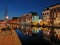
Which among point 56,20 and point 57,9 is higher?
point 57,9

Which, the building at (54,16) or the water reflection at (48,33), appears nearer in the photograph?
the water reflection at (48,33)

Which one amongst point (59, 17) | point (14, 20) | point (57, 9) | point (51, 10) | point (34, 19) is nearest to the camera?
point (59, 17)

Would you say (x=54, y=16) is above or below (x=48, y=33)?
above

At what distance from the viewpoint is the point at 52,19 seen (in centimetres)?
9444

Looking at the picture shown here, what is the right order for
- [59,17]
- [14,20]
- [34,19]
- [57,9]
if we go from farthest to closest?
[14,20], [34,19], [57,9], [59,17]

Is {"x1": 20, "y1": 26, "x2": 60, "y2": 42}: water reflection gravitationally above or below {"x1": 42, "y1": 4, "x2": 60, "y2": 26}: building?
below

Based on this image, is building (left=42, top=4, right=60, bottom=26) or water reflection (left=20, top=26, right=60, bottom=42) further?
building (left=42, top=4, right=60, bottom=26)

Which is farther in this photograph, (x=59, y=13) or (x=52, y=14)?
(x=52, y=14)

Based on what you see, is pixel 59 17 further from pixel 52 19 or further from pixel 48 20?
pixel 48 20

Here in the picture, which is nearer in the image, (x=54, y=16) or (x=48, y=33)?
(x=48, y=33)

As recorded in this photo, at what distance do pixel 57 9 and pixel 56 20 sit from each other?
286 inches

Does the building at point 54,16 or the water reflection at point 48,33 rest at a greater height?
the building at point 54,16

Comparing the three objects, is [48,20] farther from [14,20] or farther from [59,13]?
[14,20]

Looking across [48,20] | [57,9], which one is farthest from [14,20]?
[57,9]
